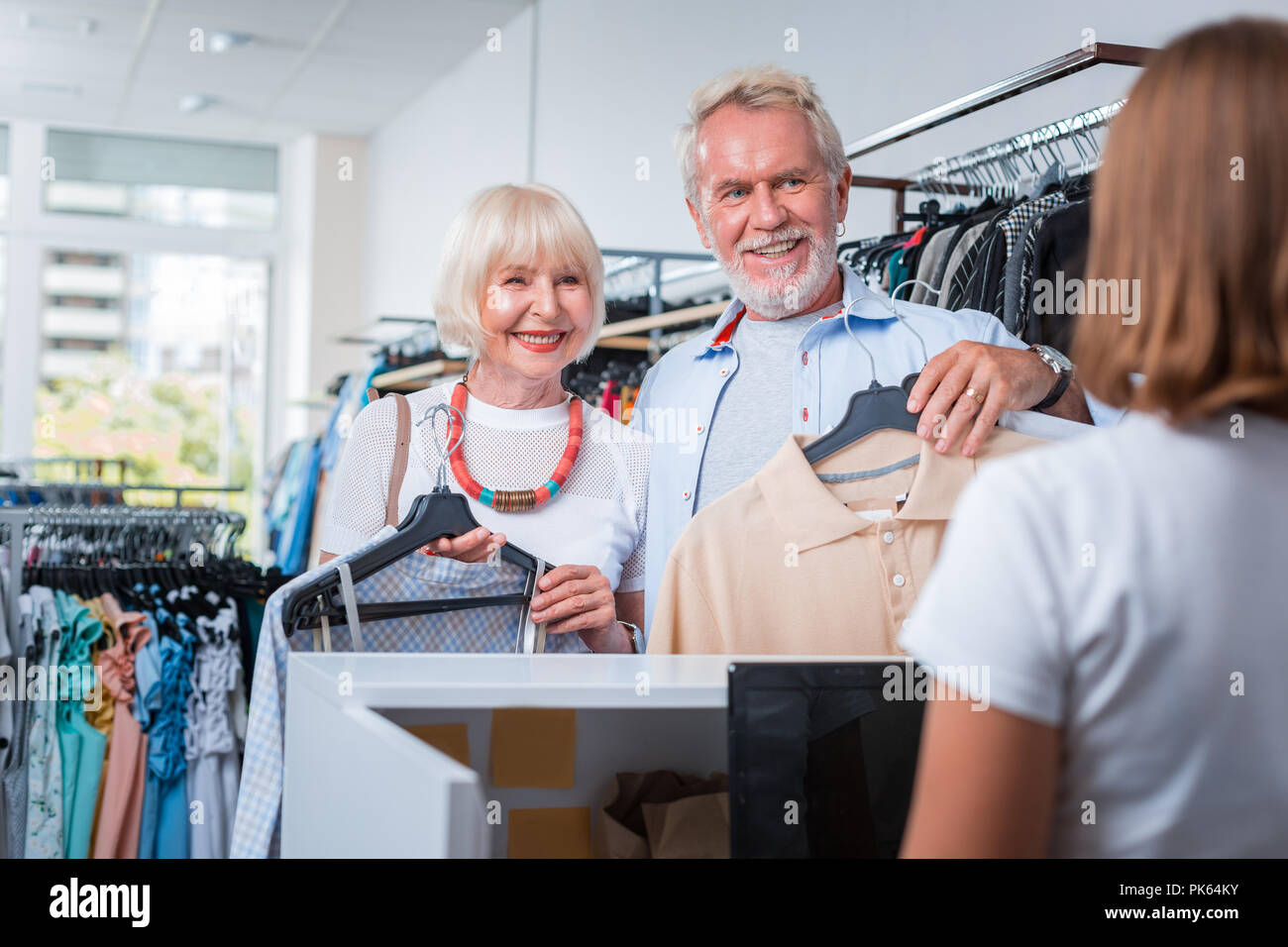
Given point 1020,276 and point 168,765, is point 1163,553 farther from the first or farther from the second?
point 168,765

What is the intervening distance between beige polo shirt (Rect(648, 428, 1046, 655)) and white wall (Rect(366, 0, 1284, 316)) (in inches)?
57.7

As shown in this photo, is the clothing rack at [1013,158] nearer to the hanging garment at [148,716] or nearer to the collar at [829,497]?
the collar at [829,497]

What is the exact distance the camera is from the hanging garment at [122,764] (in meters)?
2.71

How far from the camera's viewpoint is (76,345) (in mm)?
8398

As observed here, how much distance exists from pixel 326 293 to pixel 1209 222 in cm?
837

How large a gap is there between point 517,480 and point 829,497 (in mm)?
507

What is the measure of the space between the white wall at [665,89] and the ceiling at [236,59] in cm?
27

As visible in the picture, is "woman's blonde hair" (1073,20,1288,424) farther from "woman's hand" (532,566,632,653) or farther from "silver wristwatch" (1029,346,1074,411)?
"woman's hand" (532,566,632,653)

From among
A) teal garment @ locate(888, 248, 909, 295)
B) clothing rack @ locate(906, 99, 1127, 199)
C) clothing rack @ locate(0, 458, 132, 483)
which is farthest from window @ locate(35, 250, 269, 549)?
teal garment @ locate(888, 248, 909, 295)

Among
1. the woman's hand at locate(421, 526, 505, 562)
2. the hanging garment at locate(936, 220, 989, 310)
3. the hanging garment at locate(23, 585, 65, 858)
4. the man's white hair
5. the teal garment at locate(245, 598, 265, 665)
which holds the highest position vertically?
the man's white hair

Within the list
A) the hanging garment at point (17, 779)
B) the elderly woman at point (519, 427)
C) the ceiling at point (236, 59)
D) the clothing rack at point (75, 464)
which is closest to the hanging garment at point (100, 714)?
the hanging garment at point (17, 779)

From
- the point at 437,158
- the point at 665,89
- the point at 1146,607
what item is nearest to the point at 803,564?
the point at 1146,607

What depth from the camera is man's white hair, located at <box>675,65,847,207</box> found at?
1.88 metres

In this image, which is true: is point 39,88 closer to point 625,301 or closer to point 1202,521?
point 625,301
